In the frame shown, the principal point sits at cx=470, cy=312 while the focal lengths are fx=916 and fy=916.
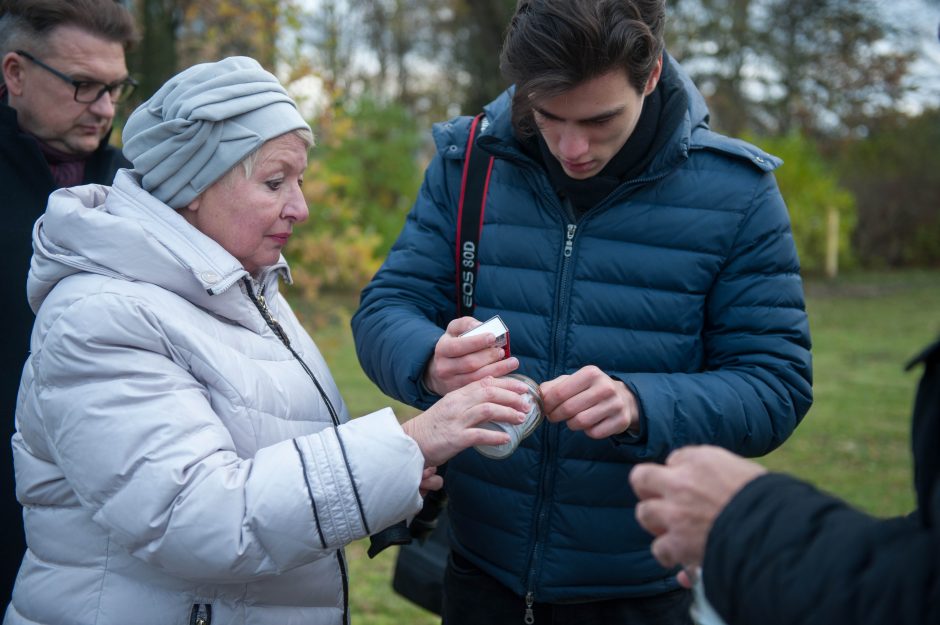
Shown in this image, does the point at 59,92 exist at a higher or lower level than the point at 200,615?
higher

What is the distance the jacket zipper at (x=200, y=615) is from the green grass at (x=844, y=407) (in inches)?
117

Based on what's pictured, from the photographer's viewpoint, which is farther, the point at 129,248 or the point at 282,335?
the point at 282,335

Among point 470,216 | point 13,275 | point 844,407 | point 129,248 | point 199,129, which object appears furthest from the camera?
point 844,407

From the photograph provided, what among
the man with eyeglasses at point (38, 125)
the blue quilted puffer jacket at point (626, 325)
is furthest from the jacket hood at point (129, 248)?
the man with eyeglasses at point (38, 125)

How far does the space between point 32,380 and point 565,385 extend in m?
1.15

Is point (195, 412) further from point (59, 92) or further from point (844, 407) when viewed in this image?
point (844, 407)

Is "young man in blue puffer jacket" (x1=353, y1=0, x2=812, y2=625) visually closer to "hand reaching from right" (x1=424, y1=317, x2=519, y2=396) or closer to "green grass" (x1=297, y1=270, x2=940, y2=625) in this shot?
"hand reaching from right" (x1=424, y1=317, x2=519, y2=396)

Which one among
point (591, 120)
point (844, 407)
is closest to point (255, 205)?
point (591, 120)

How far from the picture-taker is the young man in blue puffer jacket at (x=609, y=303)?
219cm

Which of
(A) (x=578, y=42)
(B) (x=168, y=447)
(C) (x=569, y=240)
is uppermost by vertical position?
(A) (x=578, y=42)

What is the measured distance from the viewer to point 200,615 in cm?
196

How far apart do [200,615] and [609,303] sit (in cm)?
120

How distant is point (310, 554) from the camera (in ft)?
6.06

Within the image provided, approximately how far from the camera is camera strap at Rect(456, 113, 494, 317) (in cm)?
250
